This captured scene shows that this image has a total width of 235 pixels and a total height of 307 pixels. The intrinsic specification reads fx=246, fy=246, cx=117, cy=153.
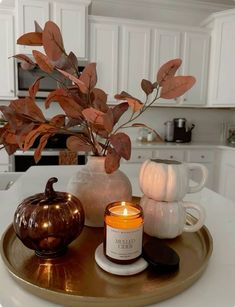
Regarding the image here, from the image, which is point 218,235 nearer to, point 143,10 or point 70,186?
point 70,186

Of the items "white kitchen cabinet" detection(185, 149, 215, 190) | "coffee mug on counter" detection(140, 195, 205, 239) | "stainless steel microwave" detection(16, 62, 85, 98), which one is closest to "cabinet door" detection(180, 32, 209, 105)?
"white kitchen cabinet" detection(185, 149, 215, 190)

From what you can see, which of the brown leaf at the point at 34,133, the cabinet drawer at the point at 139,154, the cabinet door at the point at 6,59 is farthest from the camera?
the cabinet drawer at the point at 139,154

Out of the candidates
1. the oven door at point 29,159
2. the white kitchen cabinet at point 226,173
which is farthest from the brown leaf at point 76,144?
the white kitchen cabinet at point 226,173

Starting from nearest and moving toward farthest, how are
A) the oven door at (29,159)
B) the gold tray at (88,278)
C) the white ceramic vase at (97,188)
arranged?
1. the gold tray at (88,278)
2. the white ceramic vase at (97,188)
3. the oven door at (29,159)

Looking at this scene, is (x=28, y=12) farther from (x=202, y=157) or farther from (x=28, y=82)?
(x=202, y=157)

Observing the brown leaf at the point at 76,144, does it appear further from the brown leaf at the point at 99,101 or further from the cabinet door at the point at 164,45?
the cabinet door at the point at 164,45

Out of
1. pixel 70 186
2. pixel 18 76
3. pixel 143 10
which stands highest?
pixel 143 10

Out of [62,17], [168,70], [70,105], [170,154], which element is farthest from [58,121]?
[62,17]

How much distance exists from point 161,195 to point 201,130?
2.93 metres

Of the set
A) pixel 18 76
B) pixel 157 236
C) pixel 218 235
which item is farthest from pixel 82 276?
pixel 18 76

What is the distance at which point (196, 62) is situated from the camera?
2.88 metres

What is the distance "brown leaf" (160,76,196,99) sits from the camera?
0.54 m

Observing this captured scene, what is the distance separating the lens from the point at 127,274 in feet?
1.55

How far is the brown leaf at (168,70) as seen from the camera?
550 mm
